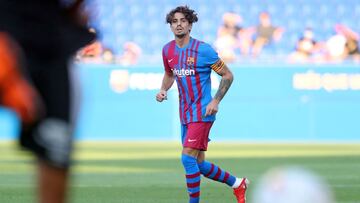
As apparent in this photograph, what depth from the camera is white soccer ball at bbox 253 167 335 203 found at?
386cm

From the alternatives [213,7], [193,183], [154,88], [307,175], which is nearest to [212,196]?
[193,183]

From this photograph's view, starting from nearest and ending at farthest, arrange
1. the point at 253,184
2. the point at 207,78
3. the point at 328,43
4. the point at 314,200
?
1. the point at 314,200
2. the point at 207,78
3. the point at 253,184
4. the point at 328,43

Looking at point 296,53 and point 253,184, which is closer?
point 253,184

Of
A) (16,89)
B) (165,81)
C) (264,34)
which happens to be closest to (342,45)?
(264,34)

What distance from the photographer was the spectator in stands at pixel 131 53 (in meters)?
22.9

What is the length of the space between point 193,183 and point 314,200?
5.55m

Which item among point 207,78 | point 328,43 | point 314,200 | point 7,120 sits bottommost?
point 7,120

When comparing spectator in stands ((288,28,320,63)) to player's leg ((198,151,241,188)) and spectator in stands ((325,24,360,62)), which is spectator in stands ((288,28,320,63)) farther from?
player's leg ((198,151,241,188))

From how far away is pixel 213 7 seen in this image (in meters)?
26.0

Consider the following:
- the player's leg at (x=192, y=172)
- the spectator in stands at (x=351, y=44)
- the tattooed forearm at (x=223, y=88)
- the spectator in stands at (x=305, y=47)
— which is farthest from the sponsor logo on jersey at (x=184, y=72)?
the spectator in stands at (x=305, y=47)

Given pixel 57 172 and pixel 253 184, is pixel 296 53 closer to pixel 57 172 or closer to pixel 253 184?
pixel 253 184

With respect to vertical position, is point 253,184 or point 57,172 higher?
point 57,172

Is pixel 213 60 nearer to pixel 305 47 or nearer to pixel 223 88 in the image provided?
pixel 223 88

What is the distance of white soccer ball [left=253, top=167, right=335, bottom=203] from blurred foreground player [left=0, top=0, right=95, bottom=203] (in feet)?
2.68
